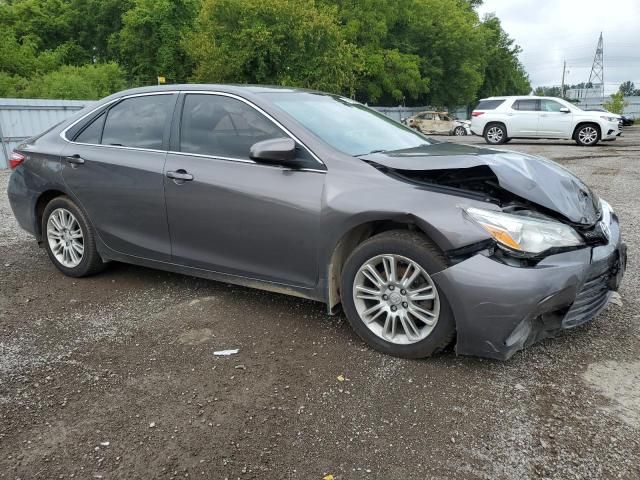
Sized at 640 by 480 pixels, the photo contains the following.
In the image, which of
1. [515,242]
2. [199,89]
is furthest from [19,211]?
[515,242]

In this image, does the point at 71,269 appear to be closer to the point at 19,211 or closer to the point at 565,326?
the point at 19,211

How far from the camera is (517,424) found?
8.36ft

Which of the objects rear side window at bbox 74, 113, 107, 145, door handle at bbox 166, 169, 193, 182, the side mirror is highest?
rear side window at bbox 74, 113, 107, 145

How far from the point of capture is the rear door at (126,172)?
401 centimetres

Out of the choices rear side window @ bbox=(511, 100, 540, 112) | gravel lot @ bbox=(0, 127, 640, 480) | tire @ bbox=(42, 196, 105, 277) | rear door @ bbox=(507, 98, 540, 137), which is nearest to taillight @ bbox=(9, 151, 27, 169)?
tire @ bbox=(42, 196, 105, 277)

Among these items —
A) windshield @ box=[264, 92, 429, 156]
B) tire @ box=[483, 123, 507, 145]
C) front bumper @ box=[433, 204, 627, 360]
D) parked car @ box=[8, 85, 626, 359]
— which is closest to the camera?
front bumper @ box=[433, 204, 627, 360]

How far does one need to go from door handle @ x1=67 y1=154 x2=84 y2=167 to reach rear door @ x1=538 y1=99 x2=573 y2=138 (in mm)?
17301

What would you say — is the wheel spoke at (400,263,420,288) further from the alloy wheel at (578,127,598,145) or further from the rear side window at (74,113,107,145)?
the alloy wheel at (578,127,598,145)

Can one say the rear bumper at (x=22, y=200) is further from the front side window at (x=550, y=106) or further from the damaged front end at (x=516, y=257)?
the front side window at (x=550, y=106)

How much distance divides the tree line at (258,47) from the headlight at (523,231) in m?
23.8

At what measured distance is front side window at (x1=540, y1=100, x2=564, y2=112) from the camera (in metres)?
18.2

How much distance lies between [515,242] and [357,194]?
0.93m

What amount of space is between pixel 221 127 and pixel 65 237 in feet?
6.22

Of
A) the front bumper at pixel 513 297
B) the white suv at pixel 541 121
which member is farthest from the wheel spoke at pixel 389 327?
the white suv at pixel 541 121
